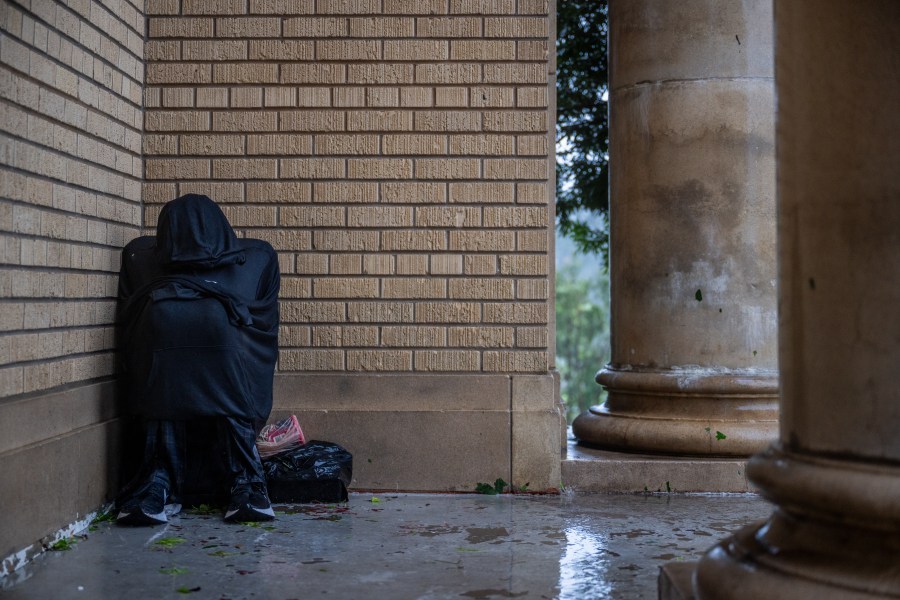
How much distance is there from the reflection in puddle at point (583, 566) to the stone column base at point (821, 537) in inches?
57.2

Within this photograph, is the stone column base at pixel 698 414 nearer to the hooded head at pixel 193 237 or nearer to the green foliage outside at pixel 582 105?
the hooded head at pixel 193 237

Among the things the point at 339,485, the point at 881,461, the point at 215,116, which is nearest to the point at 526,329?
the point at 339,485

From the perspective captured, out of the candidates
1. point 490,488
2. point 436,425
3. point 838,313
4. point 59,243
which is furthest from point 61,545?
point 838,313

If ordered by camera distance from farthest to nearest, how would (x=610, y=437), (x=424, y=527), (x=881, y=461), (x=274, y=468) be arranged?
1. (x=610, y=437)
2. (x=274, y=468)
3. (x=424, y=527)
4. (x=881, y=461)

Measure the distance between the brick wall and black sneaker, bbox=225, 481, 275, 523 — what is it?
0.75 metres

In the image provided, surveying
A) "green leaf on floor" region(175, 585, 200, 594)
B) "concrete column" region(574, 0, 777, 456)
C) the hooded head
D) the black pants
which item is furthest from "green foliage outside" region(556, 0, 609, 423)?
"green leaf on floor" region(175, 585, 200, 594)

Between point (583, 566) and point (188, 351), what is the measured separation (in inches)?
96.8

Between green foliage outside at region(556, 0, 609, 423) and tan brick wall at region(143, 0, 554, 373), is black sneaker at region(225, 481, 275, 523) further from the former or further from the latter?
green foliage outside at region(556, 0, 609, 423)

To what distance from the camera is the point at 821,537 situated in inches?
94.0

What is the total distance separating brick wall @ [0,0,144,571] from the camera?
460 cm

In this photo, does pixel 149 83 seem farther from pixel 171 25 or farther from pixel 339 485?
pixel 339 485

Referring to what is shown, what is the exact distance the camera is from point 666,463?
6457mm

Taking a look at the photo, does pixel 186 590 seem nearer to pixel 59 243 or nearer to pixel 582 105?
pixel 59 243

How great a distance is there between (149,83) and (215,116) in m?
0.47
